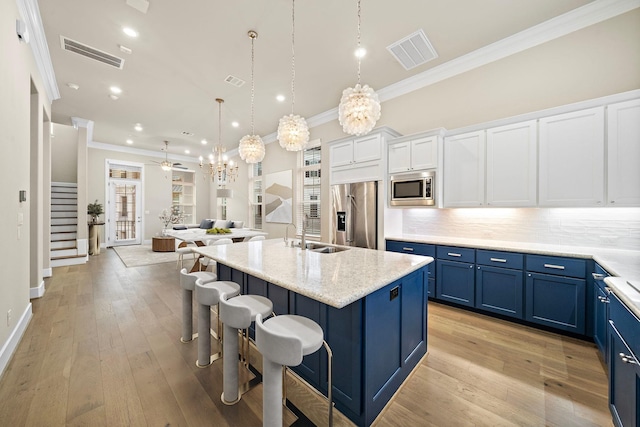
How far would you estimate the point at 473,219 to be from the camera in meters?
3.54

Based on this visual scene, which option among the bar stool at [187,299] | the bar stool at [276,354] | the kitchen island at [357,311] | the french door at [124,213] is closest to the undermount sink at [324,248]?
the kitchen island at [357,311]

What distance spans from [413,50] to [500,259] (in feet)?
9.33

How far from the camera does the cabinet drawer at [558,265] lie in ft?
8.00

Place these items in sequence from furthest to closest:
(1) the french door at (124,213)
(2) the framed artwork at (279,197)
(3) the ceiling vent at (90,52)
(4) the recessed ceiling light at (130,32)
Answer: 1. (1) the french door at (124,213)
2. (2) the framed artwork at (279,197)
3. (3) the ceiling vent at (90,52)
4. (4) the recessed ceiling light at (130,32)

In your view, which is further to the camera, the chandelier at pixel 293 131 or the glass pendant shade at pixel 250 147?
the glass pendant shade at pixel 250 147

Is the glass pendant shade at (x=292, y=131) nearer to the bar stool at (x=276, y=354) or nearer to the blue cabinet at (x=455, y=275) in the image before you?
the bar stool at (x=276, y=354)

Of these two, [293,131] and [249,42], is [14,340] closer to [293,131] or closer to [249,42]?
[293,131]

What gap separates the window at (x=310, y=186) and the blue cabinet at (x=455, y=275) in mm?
2861

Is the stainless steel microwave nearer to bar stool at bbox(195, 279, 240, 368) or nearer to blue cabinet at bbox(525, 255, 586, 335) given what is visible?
blue cabinet at bbox(525, 255, 586, 335)

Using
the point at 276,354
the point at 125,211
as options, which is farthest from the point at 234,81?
the point at 125,211

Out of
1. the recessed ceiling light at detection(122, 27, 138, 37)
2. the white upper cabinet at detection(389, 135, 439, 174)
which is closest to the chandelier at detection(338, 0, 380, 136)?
the white upper cabinet at detection(389, 135, 439, 174)

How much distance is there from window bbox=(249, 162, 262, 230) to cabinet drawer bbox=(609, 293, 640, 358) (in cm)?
717

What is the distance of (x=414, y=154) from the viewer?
142 inches

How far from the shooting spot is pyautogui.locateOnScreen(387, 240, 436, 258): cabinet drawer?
3.41 metres
